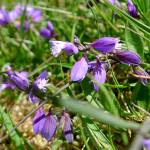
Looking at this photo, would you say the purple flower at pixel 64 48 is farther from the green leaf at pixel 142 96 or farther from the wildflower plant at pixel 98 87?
the green leaf at pixel 142 96

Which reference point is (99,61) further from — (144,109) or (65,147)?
(65,147)

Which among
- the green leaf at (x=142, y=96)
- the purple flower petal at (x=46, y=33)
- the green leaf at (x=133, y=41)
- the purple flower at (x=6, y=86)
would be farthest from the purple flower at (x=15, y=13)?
the green leaf at (x=142, y=96)

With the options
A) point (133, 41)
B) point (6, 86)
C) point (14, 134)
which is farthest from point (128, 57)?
point (6, 86)

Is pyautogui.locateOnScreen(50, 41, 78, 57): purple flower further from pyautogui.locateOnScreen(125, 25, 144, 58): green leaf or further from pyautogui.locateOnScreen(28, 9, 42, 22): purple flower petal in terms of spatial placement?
pyautogui.locateOnScreen(28, 9, 42, 22): purple flower petal

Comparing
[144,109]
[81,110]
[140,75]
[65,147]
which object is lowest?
[65,147]

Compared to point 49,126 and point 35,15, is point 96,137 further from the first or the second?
point 35,15

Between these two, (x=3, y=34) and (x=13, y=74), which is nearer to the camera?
(x=13, y=74)

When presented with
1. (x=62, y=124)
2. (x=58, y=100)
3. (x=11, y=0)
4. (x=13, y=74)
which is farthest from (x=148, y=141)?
(x=11, y=0)
